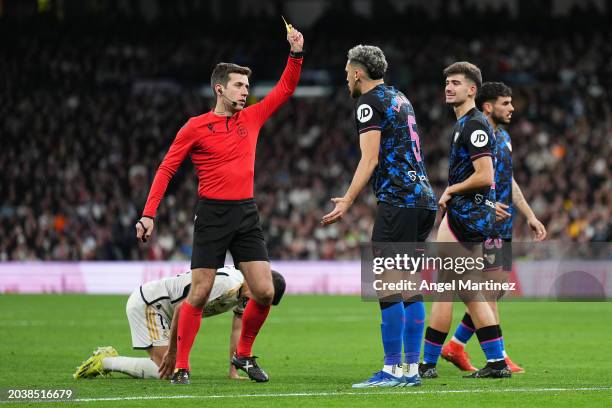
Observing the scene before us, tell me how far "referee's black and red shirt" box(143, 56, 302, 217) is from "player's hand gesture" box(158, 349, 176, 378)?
1.32m

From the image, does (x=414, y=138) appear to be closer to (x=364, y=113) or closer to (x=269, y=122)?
(x=364, y=113)

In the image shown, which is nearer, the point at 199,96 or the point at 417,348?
the point at 417,348

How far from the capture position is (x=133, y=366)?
32.7 ft

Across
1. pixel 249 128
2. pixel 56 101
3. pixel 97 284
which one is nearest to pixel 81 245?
pixel 97 284

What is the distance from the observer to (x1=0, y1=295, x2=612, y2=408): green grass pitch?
317 inches

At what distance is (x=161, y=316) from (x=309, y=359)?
7.58 ft

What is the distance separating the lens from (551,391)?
8445 millimetres

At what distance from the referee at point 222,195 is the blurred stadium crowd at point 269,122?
19083mm

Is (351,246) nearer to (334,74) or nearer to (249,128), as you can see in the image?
(334,74)

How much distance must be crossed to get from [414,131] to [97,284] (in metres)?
19.2
